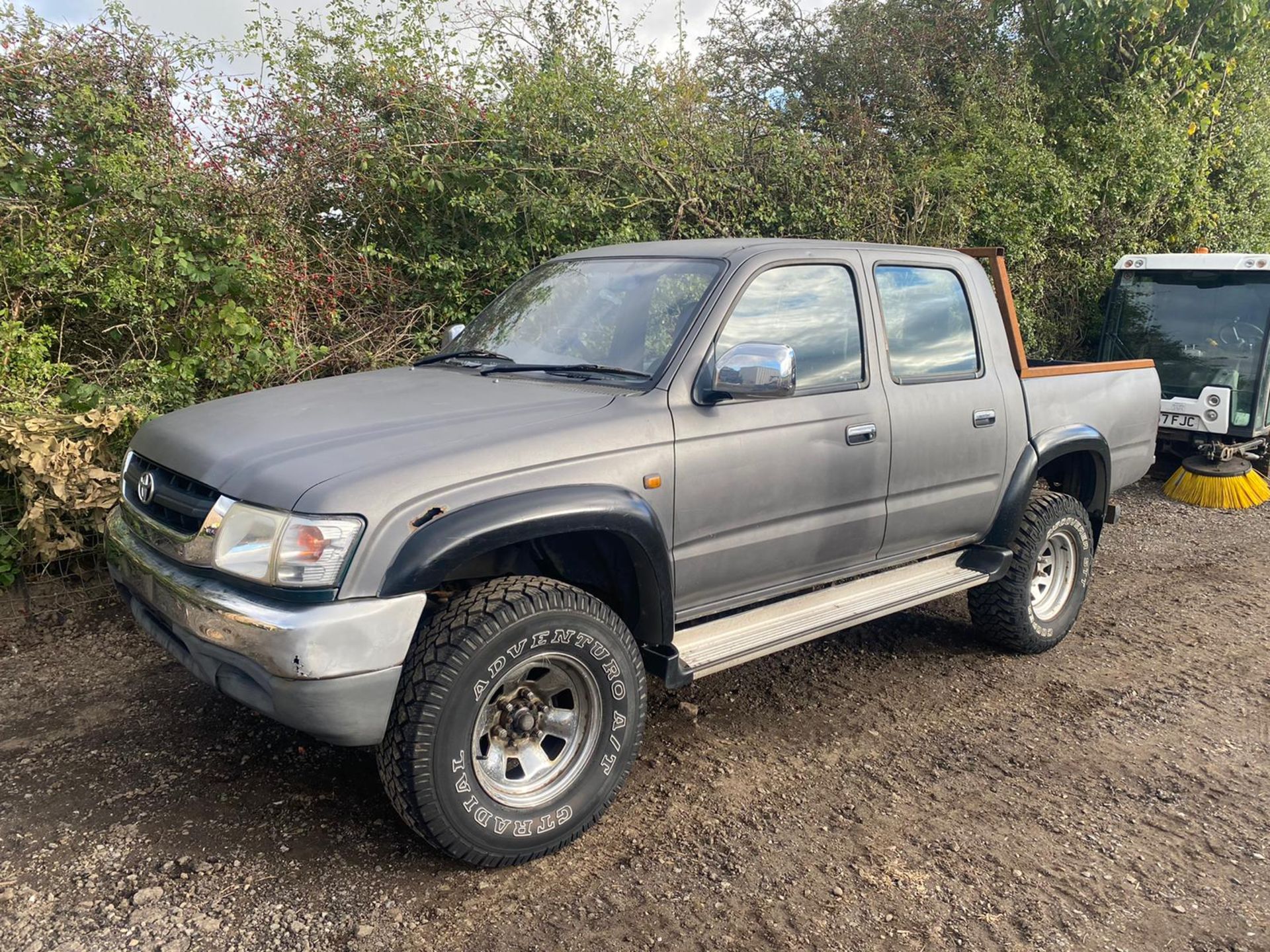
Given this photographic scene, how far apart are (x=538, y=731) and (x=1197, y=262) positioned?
9.18 meters

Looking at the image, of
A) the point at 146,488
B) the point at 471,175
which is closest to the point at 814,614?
the point at 146,488

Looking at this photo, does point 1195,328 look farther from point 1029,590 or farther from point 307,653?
point 307,653

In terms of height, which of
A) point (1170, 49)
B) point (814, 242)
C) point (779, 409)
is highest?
point (1170, 49)

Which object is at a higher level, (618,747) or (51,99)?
(51,99)

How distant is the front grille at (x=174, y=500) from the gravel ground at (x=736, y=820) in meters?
1.02

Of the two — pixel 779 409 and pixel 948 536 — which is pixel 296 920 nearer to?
pixel 779 409

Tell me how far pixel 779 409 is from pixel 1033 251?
27.0 feet

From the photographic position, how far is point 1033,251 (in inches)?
408

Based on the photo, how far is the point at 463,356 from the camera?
4023 millimetres

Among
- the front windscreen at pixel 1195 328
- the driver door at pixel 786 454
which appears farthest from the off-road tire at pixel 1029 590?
the front windscreen at pixel 1195 328

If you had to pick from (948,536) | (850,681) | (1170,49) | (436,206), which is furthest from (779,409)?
(1170,49)

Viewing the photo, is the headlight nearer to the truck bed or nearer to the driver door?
the driver door

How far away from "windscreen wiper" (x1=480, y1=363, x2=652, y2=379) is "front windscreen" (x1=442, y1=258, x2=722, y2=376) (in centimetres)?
2

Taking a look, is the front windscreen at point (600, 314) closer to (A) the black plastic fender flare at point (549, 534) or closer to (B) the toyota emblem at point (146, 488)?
(A) the black plastic fender flare at point (549, 534)
